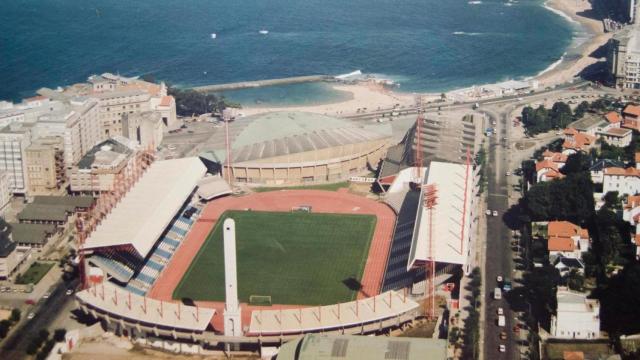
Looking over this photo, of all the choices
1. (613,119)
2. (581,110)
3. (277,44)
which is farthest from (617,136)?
(277,44)

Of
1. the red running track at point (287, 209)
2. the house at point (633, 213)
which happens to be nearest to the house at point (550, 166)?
the house at point (633, 213)

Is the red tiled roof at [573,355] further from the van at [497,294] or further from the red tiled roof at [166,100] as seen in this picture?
the red tiled roof at [166,100]

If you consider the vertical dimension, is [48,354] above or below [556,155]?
below

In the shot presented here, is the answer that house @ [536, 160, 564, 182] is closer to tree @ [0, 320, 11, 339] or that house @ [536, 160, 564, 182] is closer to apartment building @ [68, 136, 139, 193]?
apartment building @ [68, 136, 139, 193]

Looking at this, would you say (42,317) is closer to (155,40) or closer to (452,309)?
(452,309)

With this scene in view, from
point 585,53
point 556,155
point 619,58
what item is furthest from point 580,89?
point 556,155

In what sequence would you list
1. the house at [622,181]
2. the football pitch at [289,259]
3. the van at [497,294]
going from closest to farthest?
the van at [497,294], the football pitch at [289,259], the house at [622,181]
